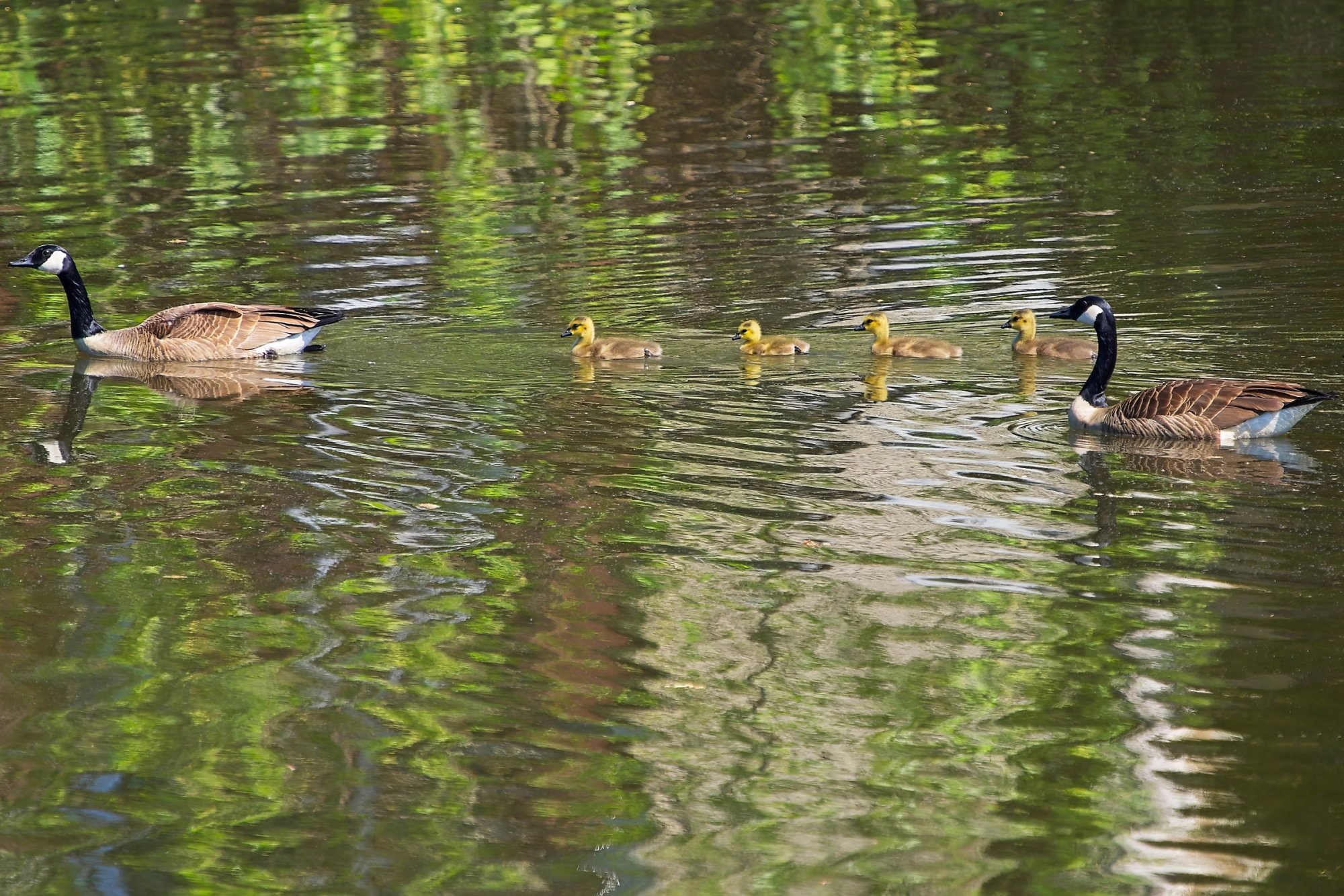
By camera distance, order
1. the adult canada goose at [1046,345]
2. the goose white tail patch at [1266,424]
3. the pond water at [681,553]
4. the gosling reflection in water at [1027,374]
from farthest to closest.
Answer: the adult canada goose at [1046,345], the gosling reflection in water at [1027,374], the goose white tail patch at [1266,424], the pond water at [681,553]

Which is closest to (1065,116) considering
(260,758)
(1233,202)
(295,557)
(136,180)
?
(1233,202)

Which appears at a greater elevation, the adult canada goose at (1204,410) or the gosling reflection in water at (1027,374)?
the adult canada goose at (1204,410)

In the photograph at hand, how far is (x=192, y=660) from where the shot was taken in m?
7.45

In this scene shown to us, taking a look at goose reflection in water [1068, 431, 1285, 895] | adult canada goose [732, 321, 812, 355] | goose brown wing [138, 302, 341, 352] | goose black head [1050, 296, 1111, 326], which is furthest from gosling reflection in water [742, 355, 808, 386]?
goose reflection in water [1068, 431, 1285, 895]

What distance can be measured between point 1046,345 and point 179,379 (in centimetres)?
677

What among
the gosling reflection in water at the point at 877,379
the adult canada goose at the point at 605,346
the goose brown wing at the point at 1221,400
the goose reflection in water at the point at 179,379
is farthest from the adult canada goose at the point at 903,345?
the goose reflection in water at the point at 179,379

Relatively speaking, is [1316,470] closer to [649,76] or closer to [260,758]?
[260,758]

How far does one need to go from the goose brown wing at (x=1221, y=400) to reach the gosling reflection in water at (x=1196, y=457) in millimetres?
184

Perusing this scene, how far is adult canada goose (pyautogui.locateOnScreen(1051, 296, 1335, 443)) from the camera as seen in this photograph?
9914 mm

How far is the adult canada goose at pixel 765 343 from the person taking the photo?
1292 centimetres

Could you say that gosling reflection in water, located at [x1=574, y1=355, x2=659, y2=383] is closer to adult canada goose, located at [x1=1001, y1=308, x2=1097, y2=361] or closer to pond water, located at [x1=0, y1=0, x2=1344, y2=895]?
pond water, located at [x1=0, y1=0, x2=1344, y2=895]

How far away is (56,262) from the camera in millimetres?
14734

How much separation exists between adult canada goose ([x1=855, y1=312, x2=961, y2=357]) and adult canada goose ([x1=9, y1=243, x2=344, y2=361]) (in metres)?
4.41

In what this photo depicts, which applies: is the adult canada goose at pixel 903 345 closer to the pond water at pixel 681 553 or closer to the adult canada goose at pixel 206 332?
the pond water at pixel 681 553
